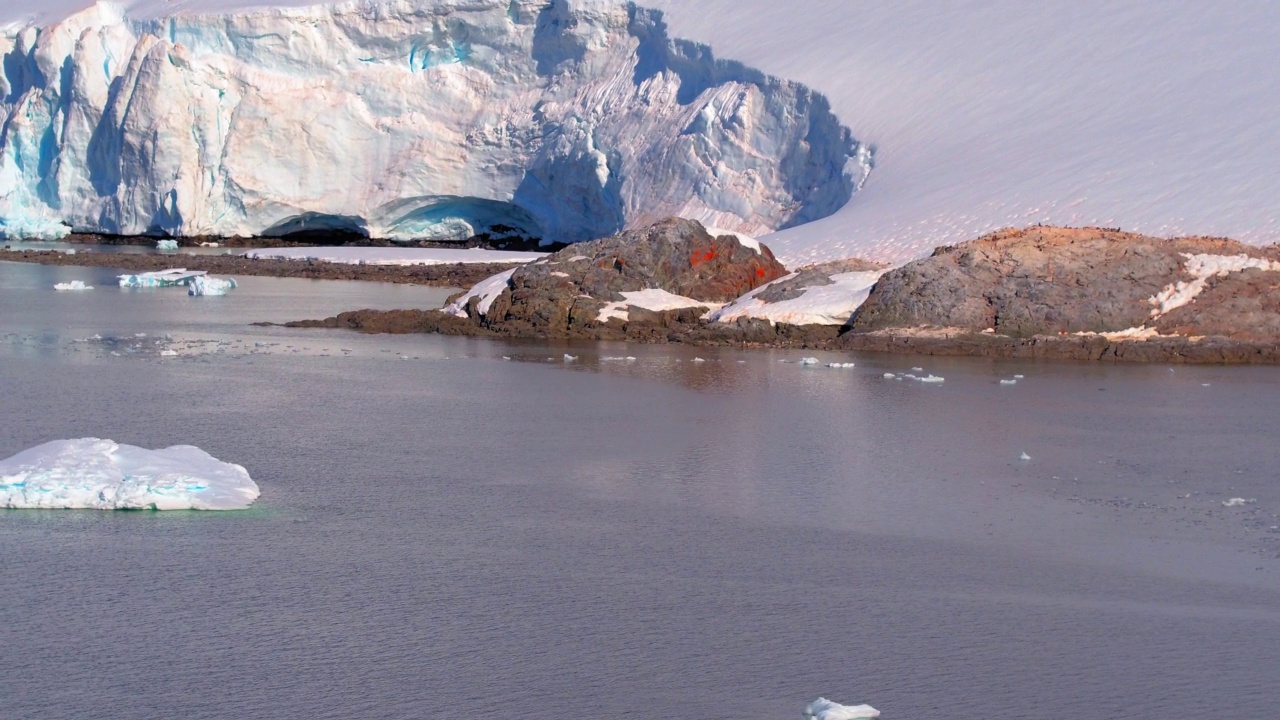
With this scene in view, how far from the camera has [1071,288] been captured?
1092cm

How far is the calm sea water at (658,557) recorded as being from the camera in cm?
364

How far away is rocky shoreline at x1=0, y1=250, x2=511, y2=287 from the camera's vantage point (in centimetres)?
1900

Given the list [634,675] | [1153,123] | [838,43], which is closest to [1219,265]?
[1153,123]

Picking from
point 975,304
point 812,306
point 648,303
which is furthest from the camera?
point 648,303

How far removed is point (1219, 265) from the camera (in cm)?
1095

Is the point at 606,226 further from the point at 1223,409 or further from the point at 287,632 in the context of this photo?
the point at 287,632

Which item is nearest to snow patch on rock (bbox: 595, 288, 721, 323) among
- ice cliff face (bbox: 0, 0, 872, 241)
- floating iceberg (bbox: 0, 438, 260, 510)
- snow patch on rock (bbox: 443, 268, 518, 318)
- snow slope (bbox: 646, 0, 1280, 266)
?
snow patch on rock (bbox: 443, 268, 518, 318)

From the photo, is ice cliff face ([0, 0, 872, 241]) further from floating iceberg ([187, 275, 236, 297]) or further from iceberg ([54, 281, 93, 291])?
iceberg ([54, 281, 93, 291])

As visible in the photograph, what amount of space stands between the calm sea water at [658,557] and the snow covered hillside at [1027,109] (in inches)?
260

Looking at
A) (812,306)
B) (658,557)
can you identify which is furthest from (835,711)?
(812,306)

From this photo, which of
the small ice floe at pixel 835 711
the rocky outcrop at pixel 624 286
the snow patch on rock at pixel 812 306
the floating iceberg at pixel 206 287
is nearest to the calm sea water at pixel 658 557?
the small ice floe at pixel 835 711

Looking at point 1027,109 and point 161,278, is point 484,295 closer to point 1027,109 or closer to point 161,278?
point 161,278

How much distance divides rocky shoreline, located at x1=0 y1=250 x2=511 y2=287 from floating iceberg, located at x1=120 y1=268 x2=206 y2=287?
836 millimetres

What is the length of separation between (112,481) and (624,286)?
755cm
